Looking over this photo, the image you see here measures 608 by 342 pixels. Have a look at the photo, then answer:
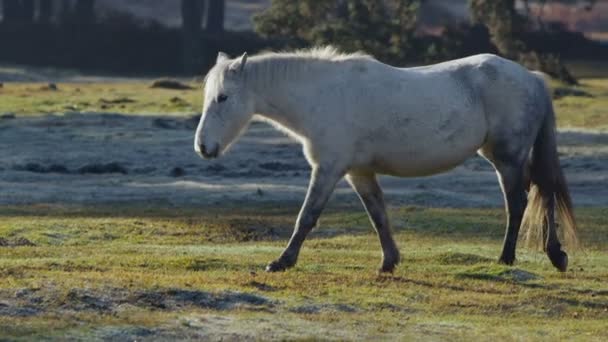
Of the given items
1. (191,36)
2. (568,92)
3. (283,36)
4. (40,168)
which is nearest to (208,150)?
(40,168)

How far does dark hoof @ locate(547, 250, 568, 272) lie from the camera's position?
1741cm

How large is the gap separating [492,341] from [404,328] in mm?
778

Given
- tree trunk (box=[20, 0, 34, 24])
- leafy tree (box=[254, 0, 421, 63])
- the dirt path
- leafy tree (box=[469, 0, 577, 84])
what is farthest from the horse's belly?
tree trunk (box=[20, 0, 34, 24])

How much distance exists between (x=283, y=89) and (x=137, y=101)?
1086 inches

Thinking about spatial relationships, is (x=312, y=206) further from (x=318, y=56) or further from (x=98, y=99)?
(x=98, y=99)

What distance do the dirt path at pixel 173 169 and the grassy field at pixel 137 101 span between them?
258 cm

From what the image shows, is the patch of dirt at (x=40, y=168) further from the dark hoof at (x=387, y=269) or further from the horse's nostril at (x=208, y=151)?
the dark hoof at (x=387, y=269)

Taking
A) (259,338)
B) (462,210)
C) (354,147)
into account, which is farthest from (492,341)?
(462,210)

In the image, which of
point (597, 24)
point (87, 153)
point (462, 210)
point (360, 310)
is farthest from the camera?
point (597, 24)

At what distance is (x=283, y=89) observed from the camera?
16906 mm

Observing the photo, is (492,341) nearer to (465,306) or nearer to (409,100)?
(465,306)

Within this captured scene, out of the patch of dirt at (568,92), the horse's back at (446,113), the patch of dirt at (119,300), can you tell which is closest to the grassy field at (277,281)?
the patch of dirt at (119,300)

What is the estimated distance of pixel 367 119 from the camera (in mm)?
16797

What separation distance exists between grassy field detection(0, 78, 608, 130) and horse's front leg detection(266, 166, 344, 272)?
859 inches
